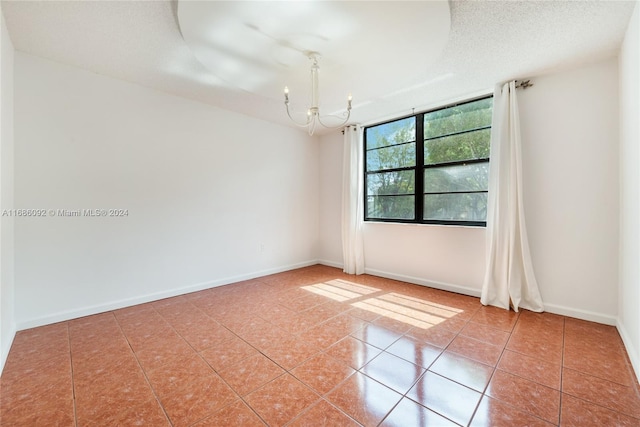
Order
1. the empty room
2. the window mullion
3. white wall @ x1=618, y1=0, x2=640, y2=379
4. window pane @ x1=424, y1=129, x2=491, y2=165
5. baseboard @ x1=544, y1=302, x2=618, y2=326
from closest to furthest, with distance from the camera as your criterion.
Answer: the empty room → white wall @ x1=618, y1=0, x2=640, y2=379 → baseboard @ x1=544, y1=302, x2=618, y2=326 → window pane @ x1=424, y1=129, x2=491, y2=165 → the window mullion

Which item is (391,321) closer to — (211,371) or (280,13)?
(211,371)

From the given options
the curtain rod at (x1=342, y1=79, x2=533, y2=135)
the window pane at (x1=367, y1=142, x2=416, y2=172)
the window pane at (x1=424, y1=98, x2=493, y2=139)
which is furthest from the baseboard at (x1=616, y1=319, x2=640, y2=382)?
the window pane at (x1=367, y1=142, x2=416, y2=172)

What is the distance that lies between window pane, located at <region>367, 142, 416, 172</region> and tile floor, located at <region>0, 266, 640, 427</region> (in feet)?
7.09

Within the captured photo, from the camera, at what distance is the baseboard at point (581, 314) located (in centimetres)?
253

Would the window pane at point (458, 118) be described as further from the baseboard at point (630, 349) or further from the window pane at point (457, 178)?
the baseboard at point (630, 349)

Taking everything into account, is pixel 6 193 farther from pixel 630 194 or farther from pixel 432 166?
pixel 630 194

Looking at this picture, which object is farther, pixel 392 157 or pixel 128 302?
pixel 392 157

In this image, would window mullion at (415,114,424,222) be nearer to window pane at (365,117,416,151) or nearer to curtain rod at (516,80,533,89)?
window pane at (365,117,416,151)

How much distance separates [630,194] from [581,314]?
132cm

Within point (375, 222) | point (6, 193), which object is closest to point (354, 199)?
point (375, 222)

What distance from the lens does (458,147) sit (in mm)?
3520

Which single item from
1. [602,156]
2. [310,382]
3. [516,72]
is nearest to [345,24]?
[516,72]

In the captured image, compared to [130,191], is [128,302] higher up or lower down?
lower down

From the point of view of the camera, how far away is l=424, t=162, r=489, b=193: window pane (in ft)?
11.0
